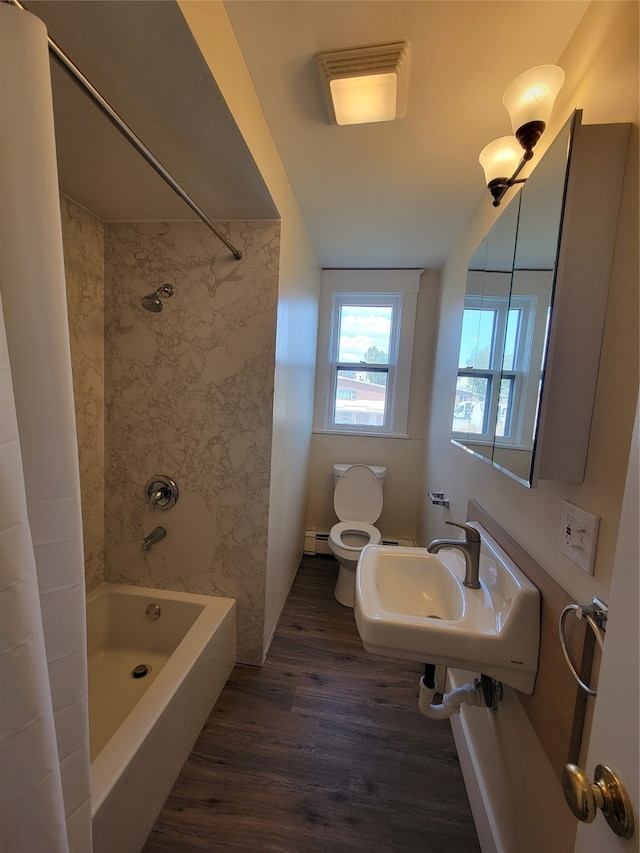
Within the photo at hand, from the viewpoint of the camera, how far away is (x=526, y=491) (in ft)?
3.18

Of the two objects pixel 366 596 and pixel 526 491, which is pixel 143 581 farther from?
pixel 526 491

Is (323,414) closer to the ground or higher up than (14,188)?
closer to the ground

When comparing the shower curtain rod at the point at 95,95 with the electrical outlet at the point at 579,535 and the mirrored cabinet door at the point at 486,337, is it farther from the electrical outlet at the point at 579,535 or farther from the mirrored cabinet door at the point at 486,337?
the electrical outlet at the point at 579,535

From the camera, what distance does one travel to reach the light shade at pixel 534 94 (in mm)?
810

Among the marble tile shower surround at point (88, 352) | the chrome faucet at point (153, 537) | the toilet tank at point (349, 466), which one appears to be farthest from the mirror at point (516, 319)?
the marble tile shower surround at point (88, 352)

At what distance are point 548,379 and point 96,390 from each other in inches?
73.9

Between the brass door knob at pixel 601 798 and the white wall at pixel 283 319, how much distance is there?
4.39 feet

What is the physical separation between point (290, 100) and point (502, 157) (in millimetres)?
760

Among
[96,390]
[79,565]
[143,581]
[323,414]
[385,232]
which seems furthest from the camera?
[323,414]

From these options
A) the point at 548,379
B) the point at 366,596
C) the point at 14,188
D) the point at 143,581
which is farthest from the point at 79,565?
the point at 143,581

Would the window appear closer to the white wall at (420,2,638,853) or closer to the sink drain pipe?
the white wall at (420,2,638,853)

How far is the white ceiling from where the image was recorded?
80 cm

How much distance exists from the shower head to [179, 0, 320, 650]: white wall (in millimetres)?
541

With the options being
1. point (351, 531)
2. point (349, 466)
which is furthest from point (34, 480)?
point (349, 466)
